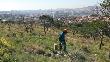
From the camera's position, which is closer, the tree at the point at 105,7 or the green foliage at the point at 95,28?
the tree at the point at 105,7

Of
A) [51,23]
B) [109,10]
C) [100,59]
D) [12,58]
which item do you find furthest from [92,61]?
[51,23]

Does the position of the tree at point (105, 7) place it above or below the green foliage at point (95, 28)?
above

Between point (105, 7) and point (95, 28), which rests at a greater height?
point (105, 7)

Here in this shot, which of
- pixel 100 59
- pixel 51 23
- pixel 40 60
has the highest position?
pixel 40 60

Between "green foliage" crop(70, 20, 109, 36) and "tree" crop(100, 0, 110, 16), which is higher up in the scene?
"tree" crop(100, 0, 110, 16)

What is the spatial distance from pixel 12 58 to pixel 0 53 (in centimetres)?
87

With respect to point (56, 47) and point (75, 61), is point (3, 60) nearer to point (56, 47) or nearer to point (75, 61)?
point (75, 61)

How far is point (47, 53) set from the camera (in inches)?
683

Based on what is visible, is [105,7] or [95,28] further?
[95,28]

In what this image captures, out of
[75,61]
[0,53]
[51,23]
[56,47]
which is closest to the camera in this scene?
[0,53]

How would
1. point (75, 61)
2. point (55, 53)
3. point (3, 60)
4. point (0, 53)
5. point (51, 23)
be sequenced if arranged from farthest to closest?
point (51, 23) < point (55, 53) < point (75, 61) < point (0, 53) < point (3, 60)

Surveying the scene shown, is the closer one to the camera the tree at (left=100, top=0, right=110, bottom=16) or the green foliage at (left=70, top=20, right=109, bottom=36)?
the tree at (left=100, top=0, right=110, bottom=16)

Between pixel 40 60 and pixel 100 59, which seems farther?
pixel 100 59

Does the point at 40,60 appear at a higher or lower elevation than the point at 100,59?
higher
